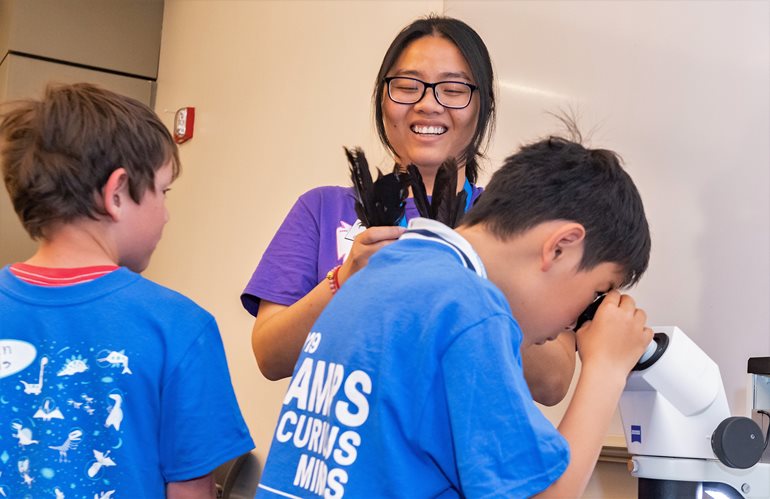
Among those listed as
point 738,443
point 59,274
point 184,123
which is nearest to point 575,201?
point 738,443

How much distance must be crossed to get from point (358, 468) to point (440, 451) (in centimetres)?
8

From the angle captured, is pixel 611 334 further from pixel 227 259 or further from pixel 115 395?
pixel 227 259

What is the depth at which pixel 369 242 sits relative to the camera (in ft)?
3.82

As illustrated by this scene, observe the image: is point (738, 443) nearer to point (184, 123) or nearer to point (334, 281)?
point (334, 281)

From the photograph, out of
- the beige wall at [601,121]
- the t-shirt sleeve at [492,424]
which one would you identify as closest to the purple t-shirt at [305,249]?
the beige wall at [601,121]

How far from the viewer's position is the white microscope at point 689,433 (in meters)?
1.14

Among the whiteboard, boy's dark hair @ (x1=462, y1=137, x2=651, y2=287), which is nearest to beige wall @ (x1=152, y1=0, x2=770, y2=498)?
the whiteboard

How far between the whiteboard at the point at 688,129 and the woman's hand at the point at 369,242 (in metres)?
0.62

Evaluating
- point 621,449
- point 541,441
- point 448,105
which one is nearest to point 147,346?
point 541,441

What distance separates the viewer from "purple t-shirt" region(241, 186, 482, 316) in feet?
4.82

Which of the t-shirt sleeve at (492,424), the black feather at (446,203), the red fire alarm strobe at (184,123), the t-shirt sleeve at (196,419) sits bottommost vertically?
the t-shirt sleeve at (196,419)

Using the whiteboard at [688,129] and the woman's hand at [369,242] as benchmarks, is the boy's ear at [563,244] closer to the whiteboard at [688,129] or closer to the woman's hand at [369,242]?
the woman's hand at [369,242]

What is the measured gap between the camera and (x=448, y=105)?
153 cm

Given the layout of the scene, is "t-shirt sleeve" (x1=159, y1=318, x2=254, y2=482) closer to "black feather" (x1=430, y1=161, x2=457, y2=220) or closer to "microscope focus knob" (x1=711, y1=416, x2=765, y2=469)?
"black feather" (x1=430, y1=161, x2=457, y2=220)
